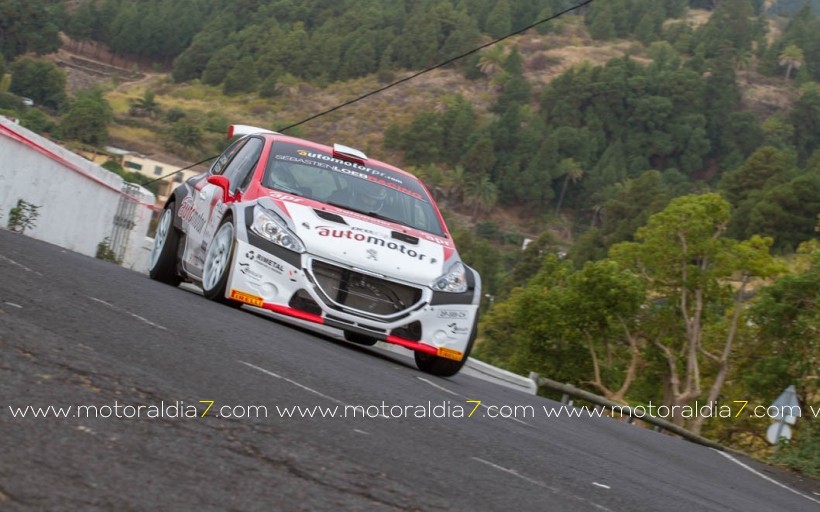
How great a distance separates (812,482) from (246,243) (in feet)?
17.8

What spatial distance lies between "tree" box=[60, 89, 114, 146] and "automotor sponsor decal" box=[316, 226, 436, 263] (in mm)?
127269

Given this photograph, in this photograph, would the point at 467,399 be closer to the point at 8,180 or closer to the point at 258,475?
the point at 258,475

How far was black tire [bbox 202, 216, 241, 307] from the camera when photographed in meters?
9.17

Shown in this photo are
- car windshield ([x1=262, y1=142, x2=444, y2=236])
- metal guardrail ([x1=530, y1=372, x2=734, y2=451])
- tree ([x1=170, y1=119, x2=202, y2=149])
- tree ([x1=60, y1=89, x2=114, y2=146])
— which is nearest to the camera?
car windshield ([x1=262, y1=142, x2=444, y2=236])

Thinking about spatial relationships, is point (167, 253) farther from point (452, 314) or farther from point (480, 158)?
point (480, 158)

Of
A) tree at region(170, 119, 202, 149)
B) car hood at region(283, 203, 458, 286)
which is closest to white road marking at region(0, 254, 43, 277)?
car hood at region(283, 203, 458, 286)

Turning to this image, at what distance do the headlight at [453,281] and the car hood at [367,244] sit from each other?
0.05 meters

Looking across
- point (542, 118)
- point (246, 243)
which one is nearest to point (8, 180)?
point (246, 243)

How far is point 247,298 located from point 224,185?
1390 mm

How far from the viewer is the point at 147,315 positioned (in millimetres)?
7133

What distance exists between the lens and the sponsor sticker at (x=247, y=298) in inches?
352

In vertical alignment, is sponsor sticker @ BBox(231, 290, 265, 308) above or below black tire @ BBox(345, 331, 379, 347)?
above

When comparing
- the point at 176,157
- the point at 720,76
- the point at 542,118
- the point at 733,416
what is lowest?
the point at 733,416

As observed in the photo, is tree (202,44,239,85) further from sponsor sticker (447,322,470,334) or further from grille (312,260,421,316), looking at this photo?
grille (312,260,421,316)
